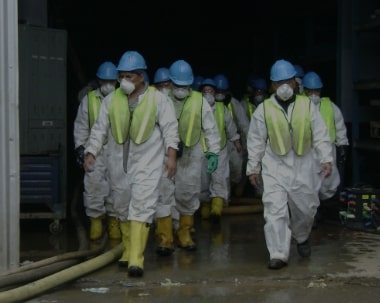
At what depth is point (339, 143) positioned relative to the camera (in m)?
9.49

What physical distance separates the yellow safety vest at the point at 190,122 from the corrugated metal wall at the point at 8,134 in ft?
6.62

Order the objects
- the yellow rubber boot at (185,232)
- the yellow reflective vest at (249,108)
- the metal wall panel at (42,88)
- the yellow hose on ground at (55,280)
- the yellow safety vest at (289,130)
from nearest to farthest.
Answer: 1. the yellow hose on ground at (55,280)
2. the yellow safety vest at (289,130)
3. the yellow rubber boot at (185,232)
4. the metal wall panel at (42,88)
5. the yellow reflective vest at (249,108)

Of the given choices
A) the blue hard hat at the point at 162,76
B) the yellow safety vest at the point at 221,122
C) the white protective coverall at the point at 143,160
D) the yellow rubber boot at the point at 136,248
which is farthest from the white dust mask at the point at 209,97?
the yellow rubber boot at the point at 136,248

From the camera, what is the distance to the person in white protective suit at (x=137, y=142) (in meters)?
6.48

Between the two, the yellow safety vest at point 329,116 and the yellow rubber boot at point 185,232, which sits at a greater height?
the yellow safety vest at point 329,116

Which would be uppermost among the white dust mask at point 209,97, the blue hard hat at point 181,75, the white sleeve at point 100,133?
the blue hard hat at point 181,75

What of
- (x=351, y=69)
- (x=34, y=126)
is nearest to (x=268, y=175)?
(x=34, y=126)

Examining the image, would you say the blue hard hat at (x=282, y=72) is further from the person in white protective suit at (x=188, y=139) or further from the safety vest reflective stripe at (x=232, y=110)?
the safety vest reflective stripe at (x=232, y=110)

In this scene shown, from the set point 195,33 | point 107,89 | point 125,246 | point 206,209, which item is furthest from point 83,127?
point 195,33

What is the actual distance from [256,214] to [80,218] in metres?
2.42

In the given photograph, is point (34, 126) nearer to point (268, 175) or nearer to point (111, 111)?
point (111, 111)

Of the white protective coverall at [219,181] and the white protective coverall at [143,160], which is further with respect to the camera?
the white protective coverall at [219,181]

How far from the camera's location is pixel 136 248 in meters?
6.44

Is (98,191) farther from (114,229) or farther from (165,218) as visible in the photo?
(165,218)
